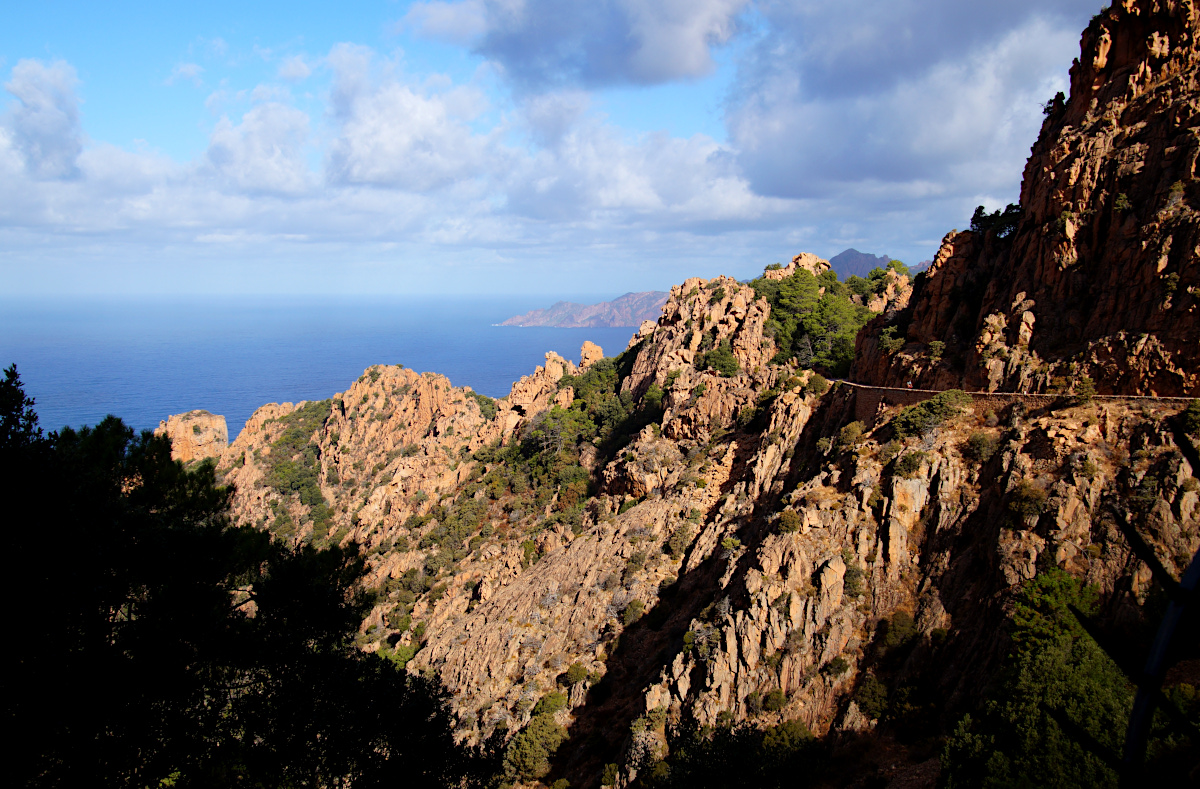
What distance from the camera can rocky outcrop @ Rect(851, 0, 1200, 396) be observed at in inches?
766

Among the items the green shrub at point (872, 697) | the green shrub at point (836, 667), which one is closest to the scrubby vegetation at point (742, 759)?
the green shrub at point (872, 697)

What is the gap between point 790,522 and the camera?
22438 millimetres

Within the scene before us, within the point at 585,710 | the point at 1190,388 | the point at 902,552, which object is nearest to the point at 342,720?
the point at 585,710

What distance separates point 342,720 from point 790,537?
592 inches

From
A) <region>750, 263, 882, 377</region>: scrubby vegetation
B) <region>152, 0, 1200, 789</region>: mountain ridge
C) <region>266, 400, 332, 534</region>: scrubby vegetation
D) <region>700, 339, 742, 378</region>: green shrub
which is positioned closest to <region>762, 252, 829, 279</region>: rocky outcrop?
<region>750, 263, 882, 377</region>: scrubby vegetation

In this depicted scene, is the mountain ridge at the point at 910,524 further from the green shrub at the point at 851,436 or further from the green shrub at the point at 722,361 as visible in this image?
the green shrub at the point at 722,361

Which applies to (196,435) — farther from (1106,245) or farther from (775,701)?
(1106,245)

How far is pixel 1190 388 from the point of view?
60.9 feet

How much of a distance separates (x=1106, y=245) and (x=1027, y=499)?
34.3 ft

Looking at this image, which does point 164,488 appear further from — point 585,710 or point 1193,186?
point 1193,186

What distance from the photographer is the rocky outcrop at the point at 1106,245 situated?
19453 mm

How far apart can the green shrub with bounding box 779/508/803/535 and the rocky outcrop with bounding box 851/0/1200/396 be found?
28.3ft

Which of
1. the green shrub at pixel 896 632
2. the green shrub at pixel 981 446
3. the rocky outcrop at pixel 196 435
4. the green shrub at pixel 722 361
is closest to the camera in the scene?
the green shrub at pixel 896 632

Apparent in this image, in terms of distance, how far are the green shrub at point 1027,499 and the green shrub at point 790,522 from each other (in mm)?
6474
